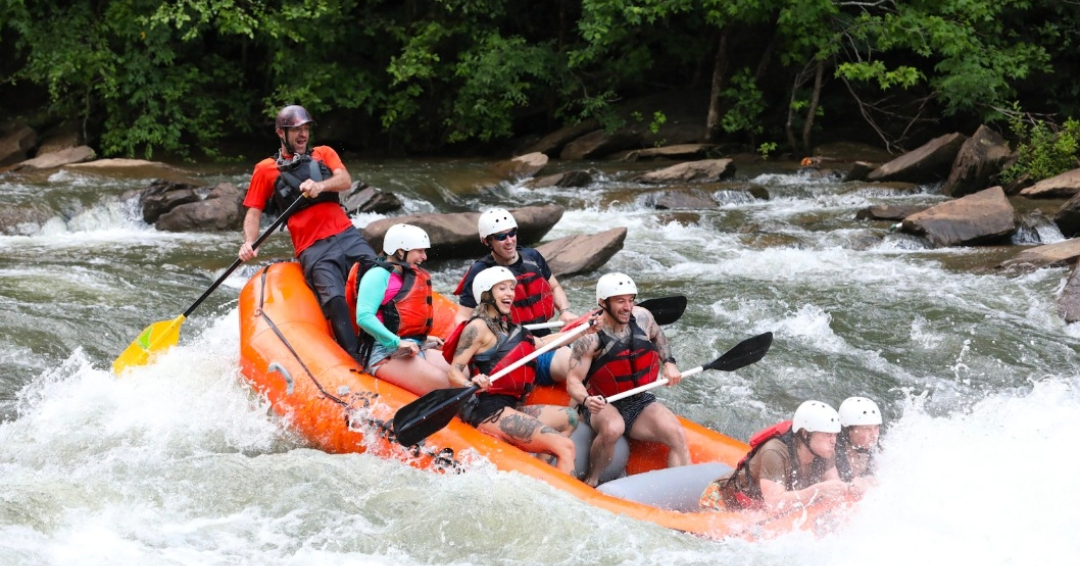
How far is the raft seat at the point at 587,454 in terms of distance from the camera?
468 cm

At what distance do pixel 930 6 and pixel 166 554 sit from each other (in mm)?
13111

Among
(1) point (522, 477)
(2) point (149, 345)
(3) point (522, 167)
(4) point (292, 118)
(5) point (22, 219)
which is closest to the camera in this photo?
(1) point (522, 477)

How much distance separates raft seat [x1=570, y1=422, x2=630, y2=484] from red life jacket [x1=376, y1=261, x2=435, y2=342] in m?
0.88

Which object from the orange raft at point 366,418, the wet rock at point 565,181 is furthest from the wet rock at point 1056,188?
the orange raft at point 366,418

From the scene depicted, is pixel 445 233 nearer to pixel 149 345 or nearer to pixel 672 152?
pixel 149 345

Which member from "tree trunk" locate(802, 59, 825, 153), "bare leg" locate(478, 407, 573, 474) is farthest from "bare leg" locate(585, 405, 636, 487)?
"tree trunk" locate(802, 59, 825, 153)

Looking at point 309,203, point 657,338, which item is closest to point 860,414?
point 657,338

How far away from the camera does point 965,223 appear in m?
9.76

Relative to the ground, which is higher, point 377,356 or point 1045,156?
point 377,356

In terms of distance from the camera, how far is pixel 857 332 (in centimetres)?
733

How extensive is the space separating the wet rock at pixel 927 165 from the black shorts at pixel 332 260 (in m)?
8.91

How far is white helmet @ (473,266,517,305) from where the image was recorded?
460cm

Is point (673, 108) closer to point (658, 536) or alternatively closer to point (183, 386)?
point (183, 386)

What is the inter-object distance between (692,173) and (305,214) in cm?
823
